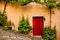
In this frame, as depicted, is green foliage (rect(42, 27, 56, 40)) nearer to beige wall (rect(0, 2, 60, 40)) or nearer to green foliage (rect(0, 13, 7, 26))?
beige wall (rect(0, 2, 60, 40))

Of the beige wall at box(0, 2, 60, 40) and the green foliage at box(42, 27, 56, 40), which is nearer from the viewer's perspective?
the green foliage at box(42, 27, 56, 40)

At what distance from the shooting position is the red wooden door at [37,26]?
86.8 feet

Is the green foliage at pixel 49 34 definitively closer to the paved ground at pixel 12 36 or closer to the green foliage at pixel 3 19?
the paved ground at pixel 12 36

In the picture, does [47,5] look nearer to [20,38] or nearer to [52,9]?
[52,9]

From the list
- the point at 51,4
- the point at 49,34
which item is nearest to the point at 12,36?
the point at 49,34

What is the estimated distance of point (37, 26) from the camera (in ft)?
Result: 87.2

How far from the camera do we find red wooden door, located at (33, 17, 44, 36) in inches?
1041

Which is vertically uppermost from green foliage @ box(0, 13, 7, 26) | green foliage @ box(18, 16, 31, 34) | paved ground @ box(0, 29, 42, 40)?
green foliage @ box(0, 13, 7, 26)

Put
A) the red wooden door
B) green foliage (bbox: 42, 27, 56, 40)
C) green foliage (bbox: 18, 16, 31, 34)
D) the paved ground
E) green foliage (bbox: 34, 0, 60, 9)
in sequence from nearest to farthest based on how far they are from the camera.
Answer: the paved ground → green foliage (bbox: 34, 0, 60, 9) → green foliage (bbox: 42, 27, 56, 40) → green foliage (bbox: 18, 16, 31, 34) → the red wooden door

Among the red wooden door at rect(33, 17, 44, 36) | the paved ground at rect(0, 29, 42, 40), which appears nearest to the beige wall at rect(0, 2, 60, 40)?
the red wooden door at rect(33, 17, 44, 36)

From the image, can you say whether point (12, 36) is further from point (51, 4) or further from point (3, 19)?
point (51, 4)

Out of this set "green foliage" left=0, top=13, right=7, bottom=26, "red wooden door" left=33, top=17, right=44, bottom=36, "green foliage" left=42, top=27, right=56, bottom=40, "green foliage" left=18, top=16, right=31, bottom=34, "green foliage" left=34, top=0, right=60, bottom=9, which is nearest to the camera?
"green foliage" left=34, top=0, right=60, bottom=9

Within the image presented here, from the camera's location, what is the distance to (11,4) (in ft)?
87.7

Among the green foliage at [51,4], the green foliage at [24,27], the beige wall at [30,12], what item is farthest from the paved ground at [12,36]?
the green foliage at [51,4]
